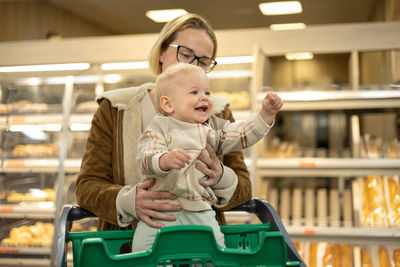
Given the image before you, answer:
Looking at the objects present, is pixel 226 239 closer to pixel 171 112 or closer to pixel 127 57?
pixel 171 112

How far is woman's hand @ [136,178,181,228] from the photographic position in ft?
3.76

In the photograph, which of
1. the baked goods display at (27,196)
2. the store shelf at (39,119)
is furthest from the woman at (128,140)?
the baked goods display at (27,196)

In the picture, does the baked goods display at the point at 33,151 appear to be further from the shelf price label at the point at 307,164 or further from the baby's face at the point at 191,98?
the baby's face at the point at 191,98

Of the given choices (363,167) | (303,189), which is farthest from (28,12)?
(363,167)

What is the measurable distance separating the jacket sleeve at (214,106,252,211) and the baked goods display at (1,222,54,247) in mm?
2901

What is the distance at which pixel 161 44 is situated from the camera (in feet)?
5.15

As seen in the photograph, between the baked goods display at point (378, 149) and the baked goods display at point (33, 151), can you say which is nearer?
the baked goods display at point (378, 149)

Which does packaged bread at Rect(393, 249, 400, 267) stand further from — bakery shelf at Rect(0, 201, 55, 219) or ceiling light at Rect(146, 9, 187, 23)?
ceiling light at Rect(146, 9, 187, 23)

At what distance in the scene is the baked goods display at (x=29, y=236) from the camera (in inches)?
156

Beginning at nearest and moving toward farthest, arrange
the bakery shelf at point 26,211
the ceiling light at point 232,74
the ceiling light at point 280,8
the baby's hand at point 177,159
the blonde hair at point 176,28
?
the baby's hand at point 177,159
the blonde hair at point 176,28
the ceiling light at point 232,74
the bakery shelf at point 26,211
the ceiling light at point 280,8

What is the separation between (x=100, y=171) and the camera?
1433 mm

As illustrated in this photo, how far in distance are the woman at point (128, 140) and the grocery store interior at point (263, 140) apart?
2007 mm

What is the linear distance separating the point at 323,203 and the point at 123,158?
8.15 feet

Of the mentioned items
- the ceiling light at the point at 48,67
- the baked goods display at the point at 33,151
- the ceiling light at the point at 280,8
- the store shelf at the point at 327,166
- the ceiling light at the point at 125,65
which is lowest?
the store shelf at the point at 327,166
